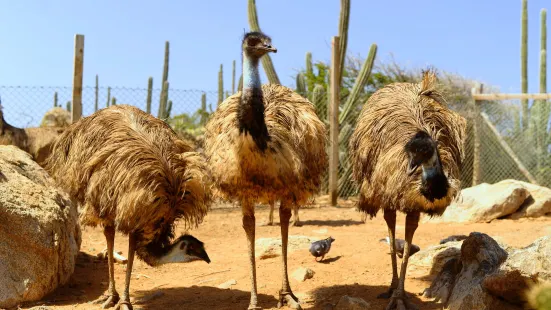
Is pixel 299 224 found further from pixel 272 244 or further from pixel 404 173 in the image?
pixel 404 173

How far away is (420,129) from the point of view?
4.98 meters

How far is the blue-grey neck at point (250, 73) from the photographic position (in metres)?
4.62

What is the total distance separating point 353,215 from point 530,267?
611cm

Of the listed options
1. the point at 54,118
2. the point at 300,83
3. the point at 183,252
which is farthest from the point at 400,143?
the point at 54,118

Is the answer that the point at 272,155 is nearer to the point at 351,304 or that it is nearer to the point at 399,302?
the point at 351,304

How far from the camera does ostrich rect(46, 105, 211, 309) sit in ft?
16.0

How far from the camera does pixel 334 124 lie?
1144 centimetres

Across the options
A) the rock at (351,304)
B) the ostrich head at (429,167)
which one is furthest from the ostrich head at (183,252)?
the ostrich head at (429,167)

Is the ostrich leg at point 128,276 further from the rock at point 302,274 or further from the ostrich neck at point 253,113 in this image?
the rock at point 302,274

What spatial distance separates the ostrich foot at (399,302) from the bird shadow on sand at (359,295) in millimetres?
173

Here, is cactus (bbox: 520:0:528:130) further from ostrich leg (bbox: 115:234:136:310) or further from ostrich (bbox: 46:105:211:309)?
ostrich leg (bbox: 115:234:136:310)

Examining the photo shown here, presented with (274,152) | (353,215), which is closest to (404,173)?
(274,152)

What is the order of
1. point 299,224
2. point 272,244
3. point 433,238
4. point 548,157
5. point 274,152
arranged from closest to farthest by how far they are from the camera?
point 274,152 → point 272,244 → point 433,238 → point 299,224 → point 548,157

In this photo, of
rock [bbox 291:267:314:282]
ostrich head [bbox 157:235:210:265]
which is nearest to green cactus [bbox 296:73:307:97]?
rock [bbox 291:267:314:282]
